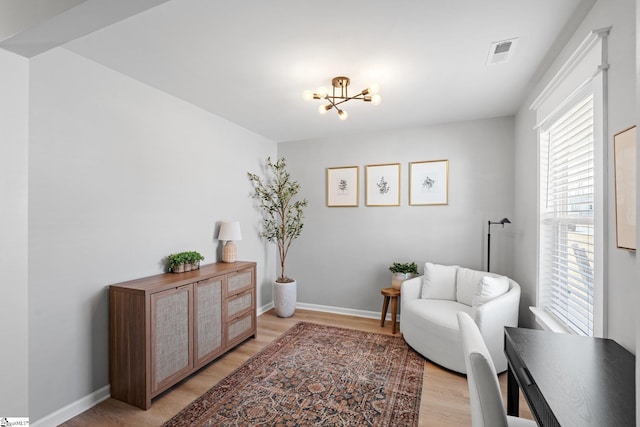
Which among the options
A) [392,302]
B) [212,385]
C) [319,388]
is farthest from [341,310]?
[212,385]

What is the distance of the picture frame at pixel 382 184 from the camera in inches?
158

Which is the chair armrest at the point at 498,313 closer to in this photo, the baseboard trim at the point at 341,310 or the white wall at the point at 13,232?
the baseboard trim at the point at 341,310

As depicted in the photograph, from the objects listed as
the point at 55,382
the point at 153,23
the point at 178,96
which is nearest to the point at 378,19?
the point at 153,23

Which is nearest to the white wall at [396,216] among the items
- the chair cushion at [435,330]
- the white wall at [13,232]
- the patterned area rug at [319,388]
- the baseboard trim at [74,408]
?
the chair cushion at [435,330]

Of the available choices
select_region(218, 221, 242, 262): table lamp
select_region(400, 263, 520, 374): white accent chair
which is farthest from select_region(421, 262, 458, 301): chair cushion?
select_region(218, 221, 242, 262): table lamp

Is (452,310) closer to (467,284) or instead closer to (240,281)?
(467,284)

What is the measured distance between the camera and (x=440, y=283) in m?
3.36

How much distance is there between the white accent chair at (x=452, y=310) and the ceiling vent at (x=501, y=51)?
182 centimetres

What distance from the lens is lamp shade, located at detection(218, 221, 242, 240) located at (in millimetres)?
3389

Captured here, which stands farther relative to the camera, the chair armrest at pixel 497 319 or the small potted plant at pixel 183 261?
the small potted plant at pixel 183 261

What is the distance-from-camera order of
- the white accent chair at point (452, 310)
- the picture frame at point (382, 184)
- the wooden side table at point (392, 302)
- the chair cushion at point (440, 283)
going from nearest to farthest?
the white accent chair at point (452, 310) < the chair cushion at point (440, 283) < the wooden side table at point (392, 302) < the picture frame at point (382, 184)

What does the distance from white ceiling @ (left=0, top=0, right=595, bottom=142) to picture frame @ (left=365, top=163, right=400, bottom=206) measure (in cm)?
104

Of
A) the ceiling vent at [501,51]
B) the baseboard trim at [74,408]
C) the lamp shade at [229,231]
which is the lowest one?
the baseboard trim at [74,408]

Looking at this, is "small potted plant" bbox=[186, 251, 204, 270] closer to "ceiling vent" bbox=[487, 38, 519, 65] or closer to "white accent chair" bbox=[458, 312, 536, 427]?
"white accent chair" bbox=[458, 312, 536, 427]
